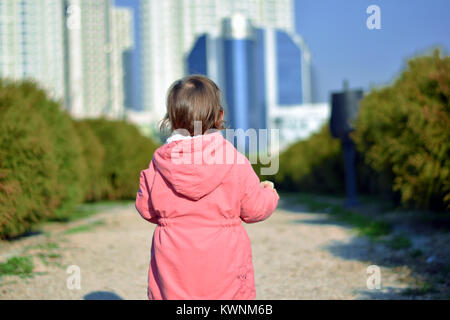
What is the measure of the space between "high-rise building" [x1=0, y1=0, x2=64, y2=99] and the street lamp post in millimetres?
96174

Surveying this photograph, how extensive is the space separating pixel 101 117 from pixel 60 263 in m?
12.8

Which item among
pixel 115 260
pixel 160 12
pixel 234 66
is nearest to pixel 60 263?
pixel 115 260

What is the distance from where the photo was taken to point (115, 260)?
20.9 ft

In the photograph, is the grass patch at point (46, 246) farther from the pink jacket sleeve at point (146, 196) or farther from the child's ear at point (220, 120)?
the child's ear at point (220, 120)

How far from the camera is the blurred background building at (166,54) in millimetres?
104688

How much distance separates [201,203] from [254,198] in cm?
22

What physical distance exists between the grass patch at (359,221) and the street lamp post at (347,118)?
0.69 m

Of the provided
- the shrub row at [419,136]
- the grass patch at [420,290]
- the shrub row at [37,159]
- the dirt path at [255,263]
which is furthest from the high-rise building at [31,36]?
the grass patch at [420,290]

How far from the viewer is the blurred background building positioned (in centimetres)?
10469

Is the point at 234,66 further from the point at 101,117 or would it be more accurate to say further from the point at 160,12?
the point at 101,117

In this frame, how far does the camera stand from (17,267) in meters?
5.44

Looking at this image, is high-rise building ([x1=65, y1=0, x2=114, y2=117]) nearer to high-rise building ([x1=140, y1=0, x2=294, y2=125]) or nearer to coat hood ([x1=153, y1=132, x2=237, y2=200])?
high-rise building ([x1=140, y1=0, x2=294, y2=125])

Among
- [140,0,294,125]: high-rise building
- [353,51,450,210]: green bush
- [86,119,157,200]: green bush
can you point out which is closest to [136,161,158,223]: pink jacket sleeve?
[353,51,450,210]: green bush

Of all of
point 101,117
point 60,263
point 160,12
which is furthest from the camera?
point 160,12
